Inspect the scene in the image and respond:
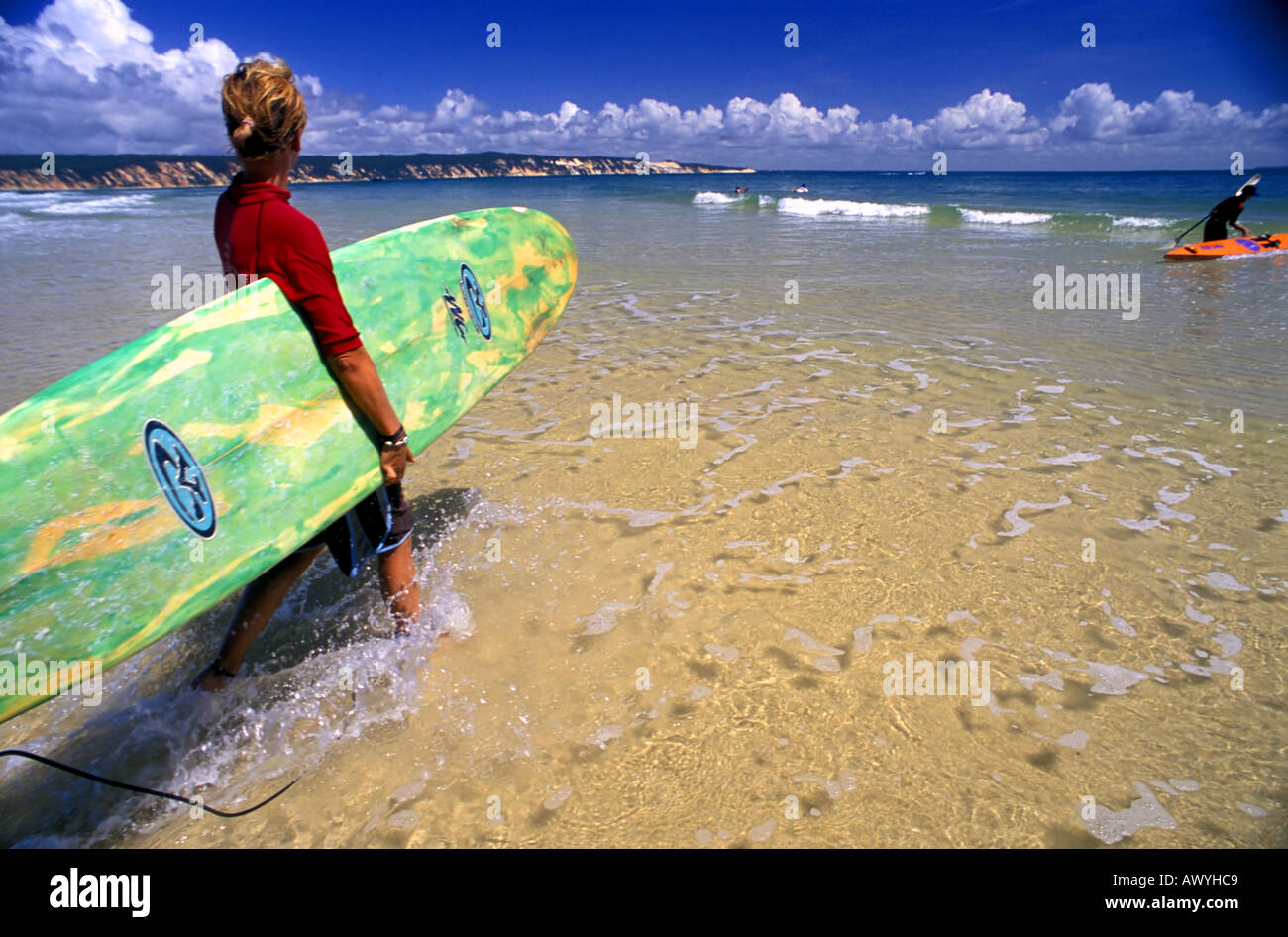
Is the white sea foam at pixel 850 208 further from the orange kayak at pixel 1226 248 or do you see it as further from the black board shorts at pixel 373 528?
the black board shorts at pixel 373 528

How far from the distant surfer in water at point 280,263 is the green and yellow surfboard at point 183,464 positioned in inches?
4.5

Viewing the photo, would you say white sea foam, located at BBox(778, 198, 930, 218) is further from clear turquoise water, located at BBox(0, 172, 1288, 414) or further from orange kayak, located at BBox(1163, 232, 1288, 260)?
orange kayak, located at BBox(1163, 232, 1288, 260)

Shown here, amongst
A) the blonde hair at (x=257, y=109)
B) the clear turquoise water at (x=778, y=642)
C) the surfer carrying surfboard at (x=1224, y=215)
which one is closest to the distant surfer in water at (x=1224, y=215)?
the surfer carrying surfboard at (x=1224, y=215)

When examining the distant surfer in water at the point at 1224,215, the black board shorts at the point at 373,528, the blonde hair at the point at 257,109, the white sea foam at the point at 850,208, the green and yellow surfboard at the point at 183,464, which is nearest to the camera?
the green and yellow surfboard at the point at 183,464

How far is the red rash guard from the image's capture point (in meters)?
1.99

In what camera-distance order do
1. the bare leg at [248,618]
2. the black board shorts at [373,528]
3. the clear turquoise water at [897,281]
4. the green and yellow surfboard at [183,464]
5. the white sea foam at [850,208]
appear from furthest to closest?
the white sea foam at [850,208]
the clear turquoise water at [897,281]
the black board shorts at [373,528]
the bare leg at [248,618]
the green and yellow surfboard at [183,464]

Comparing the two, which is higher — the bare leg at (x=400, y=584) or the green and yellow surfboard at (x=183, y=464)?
the green and yellow surfboard at (x=183, y=464)

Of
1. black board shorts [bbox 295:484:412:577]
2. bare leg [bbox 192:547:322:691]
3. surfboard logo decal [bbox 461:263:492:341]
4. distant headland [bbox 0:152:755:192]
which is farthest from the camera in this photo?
distant headland [bbox 0:152:755:192]

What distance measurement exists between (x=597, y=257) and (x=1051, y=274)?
7.84 meters

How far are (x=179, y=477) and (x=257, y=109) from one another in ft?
3.61

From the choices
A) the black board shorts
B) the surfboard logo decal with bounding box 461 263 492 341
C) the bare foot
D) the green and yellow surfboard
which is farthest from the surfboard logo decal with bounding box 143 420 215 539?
the surfboard logo decal with bounding box 461 263 492 341

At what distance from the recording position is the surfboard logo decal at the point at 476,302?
10.7 feet

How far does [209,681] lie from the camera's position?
2357 millimetres

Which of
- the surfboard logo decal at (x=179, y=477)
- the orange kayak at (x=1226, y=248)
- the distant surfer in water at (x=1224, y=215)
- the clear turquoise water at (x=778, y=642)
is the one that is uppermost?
the distant surfer in water at (x=1224, y=215)
